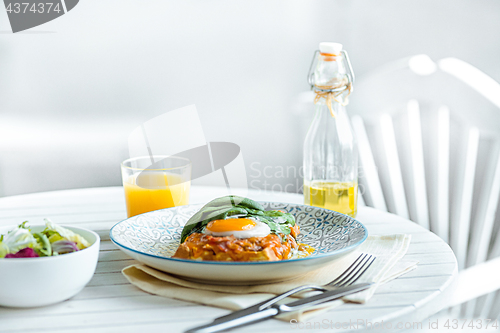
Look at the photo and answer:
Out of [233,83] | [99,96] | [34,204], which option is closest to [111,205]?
[34,204]

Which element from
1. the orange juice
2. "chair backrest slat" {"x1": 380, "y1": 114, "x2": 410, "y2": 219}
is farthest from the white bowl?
"chair backrest slat" {"x1": 380, "y1": 114, "x2": 410, "y2": 219}

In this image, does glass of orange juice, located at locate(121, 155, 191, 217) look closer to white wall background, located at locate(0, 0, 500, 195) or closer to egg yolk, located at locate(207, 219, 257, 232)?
egg yolk, located at locate(207, 219, 257, 232)

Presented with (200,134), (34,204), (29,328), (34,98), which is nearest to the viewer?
(29,328)

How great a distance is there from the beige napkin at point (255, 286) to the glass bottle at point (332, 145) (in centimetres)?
28

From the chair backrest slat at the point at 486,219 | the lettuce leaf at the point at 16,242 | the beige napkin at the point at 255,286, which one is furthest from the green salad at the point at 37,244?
the chair backrest slat at the point at 486,219

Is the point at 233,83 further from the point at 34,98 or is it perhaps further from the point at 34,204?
the point at 34,204

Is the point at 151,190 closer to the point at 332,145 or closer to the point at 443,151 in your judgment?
the point at 332,145

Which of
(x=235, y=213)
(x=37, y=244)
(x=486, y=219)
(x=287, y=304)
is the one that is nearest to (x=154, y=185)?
(x=235, y=213)

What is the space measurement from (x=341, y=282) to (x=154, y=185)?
51 cm

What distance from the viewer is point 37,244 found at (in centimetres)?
68

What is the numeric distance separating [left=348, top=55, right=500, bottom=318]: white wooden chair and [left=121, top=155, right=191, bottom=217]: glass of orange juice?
2.18ft

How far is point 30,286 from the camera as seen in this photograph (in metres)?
0.65

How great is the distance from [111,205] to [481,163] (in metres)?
1.52

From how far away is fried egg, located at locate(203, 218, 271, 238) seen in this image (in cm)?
79
